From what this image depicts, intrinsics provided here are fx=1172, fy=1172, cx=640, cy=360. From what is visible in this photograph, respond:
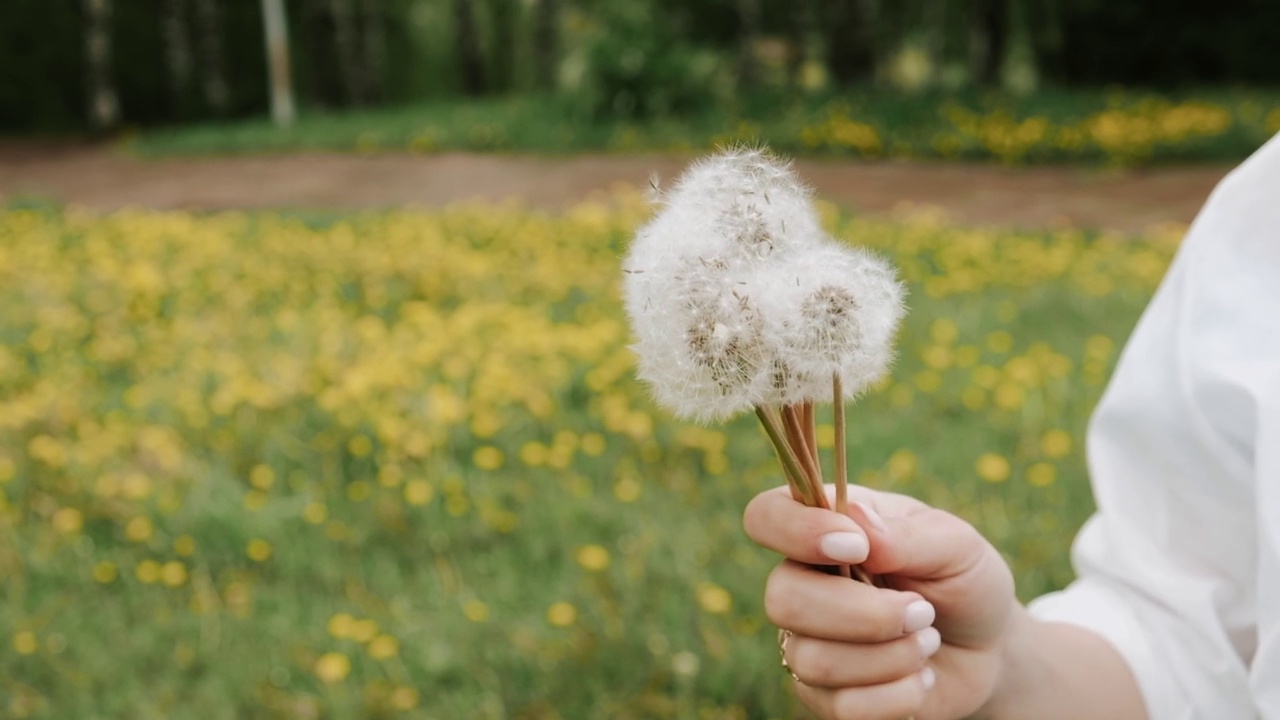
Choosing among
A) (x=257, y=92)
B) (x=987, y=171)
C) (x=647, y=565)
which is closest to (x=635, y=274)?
(x=647, y=565)

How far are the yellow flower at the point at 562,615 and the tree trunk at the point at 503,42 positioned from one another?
23.4m

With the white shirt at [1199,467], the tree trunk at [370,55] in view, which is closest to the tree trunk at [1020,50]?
the tree trunk at [370,55]

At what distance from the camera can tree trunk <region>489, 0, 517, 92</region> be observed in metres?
24.5

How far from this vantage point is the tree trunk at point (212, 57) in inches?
681

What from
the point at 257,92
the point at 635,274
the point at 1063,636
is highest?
the point at 635,274

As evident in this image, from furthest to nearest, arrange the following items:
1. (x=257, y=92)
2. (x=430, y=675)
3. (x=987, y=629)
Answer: (x=257, y=92)
(x=430, y=675)
(x=987, y=629)

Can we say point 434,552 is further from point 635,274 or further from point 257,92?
point 257,92

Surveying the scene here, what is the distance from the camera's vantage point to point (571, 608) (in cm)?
237

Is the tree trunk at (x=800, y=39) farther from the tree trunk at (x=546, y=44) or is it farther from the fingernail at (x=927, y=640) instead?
the fingernail at (x=927, y=640)

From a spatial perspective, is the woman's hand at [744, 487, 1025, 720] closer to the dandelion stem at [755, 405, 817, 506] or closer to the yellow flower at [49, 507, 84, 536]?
the dandelion stem at [755, 405, 817, 506]

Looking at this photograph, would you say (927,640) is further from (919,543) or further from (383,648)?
(383,648)

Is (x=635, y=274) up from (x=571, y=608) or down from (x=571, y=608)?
up

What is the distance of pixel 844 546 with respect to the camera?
737mm

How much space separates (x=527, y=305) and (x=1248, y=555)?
400 centimetres
